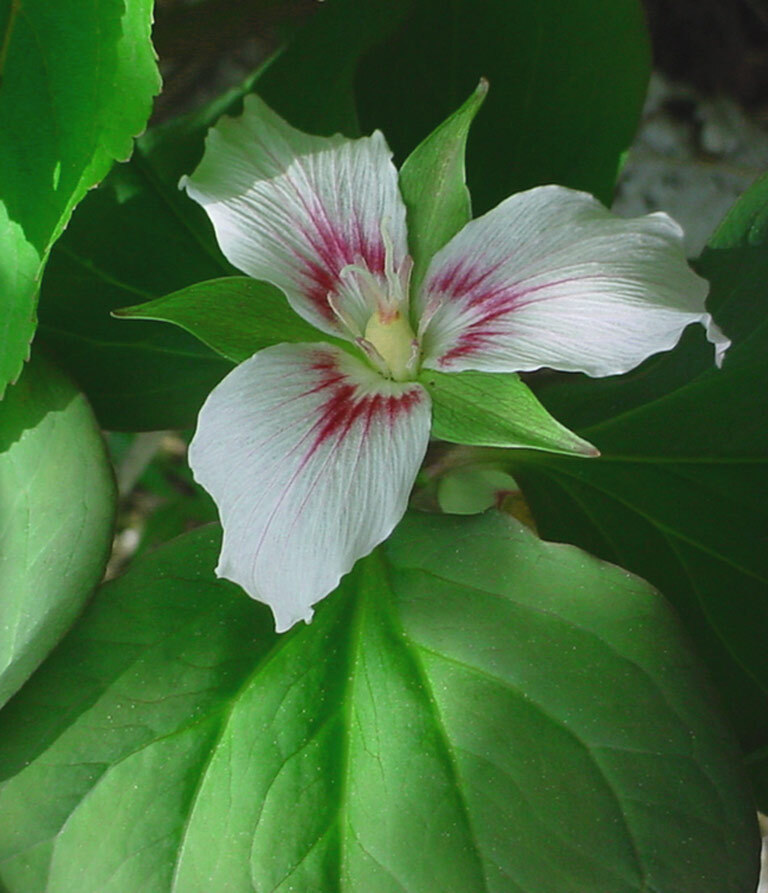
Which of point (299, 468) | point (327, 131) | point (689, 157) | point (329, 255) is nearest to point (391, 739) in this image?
point (299, 468)

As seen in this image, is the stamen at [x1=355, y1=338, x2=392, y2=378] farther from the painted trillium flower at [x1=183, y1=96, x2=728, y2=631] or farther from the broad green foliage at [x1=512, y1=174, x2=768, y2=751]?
the broad green foliage at [x1=512, y1=174, x2=768, y2=751]

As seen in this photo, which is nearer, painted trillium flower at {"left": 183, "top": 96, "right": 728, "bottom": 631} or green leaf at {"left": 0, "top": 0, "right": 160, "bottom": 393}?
painted trillium flower at {"left": 183, "top": 96, "right": 728, "bottom": 631}

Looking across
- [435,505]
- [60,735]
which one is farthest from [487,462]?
[60,735]

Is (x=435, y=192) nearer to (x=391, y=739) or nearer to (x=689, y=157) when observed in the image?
(x=391, y=739)

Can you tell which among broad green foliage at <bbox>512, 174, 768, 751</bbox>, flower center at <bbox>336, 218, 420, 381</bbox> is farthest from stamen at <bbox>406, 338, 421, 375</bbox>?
broad green foliage at <bbox>512, 174, 768, 751</bbox>

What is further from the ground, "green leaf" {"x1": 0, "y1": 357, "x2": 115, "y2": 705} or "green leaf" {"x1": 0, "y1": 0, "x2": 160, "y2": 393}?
"green leaf" {"x1": 0, "y1": 0, "x2": 160, "y2": 393}
